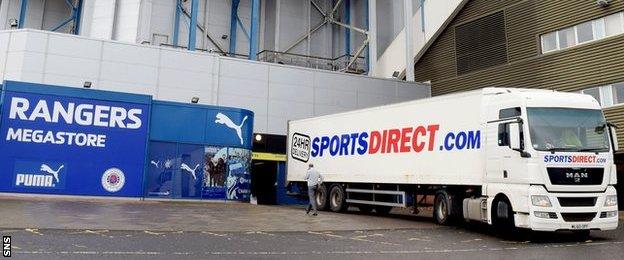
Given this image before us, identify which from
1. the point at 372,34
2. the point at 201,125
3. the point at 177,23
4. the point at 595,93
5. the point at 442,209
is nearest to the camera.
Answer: the point at 442,209

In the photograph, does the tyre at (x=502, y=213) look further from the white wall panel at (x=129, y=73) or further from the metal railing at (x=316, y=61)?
the metal railing at (x=316, y=61)

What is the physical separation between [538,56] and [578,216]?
54.5ft

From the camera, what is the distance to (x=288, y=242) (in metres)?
9.63

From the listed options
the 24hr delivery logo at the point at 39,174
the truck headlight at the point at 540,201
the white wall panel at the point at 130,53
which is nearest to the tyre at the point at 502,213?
the truck headlight at the point at 540,201

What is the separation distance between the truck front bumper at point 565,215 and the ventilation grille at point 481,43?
699 inches

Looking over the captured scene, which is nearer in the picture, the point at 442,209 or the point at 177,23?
the point at 442,209

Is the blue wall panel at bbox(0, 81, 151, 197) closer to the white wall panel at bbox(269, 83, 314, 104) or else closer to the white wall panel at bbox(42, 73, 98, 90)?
the white wall panel at bbox(42, 73, 98, 90)

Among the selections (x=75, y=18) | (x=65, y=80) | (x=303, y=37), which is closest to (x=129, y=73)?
(x=65, y=80)

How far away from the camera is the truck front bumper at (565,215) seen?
10.7 m

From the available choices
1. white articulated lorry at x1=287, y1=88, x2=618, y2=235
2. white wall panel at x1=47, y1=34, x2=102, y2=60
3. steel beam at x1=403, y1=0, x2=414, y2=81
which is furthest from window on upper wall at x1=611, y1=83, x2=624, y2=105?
white wall panel at x1=47, y1=34, x2=102, y2=60

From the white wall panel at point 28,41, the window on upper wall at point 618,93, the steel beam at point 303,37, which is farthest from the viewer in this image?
the steel beam at point 303,37

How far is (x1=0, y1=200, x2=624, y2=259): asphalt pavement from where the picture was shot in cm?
778

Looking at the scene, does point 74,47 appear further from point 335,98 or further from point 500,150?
point 500,150

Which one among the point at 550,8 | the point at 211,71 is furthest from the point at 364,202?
the point at 550,8
